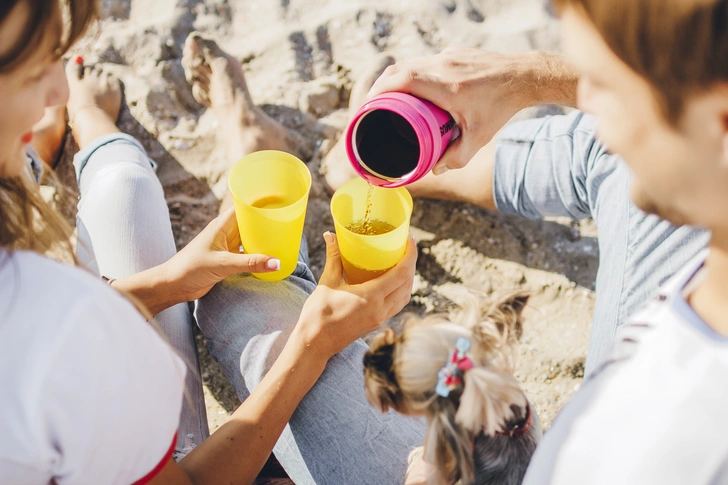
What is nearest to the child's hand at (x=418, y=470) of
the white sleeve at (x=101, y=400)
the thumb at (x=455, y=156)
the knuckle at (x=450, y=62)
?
the white sleeve at (x=101, y=400)

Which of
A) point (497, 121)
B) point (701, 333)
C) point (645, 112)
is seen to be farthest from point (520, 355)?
point (645, 112)

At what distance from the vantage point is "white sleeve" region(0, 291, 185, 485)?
33.4 inches

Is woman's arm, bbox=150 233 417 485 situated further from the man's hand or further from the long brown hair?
the long brown hair

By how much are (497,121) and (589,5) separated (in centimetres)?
91

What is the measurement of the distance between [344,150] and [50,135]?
1.32 meters

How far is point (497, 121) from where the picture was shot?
1.60 m

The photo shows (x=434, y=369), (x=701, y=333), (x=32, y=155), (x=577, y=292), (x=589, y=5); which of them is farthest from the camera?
(x=577, y=292)

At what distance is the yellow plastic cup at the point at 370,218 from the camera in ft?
4.50

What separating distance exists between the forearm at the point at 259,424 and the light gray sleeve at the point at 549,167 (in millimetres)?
967

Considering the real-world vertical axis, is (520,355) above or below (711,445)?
below

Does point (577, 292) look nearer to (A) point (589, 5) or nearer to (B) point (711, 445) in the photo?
(B) point (711, 445)

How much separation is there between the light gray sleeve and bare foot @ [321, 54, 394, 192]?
0.65m

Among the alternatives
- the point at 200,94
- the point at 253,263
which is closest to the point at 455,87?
the point at 253,263

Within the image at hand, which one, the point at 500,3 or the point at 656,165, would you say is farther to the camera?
the point at 500,3
